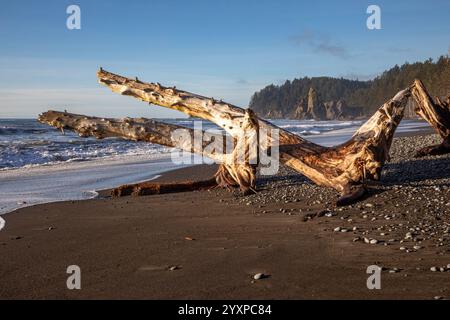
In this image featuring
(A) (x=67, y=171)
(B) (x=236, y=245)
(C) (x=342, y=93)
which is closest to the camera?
(B) (x=236, y=245)

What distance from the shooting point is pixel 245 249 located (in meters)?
4.12

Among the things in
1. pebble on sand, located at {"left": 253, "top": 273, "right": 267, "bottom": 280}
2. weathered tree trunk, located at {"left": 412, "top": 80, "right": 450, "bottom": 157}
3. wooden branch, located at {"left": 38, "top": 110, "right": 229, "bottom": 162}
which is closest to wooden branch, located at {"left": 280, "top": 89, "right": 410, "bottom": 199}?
wooden branch, located at {"left": 38, "top": 110, "right": 229, "bottom": 162}

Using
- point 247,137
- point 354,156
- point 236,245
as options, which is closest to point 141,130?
point 247,137

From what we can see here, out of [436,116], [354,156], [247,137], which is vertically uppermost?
[436,116]

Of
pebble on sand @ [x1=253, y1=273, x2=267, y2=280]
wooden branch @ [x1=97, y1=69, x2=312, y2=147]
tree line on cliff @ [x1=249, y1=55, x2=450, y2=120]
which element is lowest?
pebble on sand @ [x1=253, y1=273, x2=267, y2=280]

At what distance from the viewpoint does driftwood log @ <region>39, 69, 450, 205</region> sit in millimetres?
6227

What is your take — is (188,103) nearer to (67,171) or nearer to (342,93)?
Result: (67,171)

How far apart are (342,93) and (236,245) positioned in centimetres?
17809

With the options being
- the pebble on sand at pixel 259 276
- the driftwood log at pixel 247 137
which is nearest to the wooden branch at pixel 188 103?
the driftwood log at pixel 247 137

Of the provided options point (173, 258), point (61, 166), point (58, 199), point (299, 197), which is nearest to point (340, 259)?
point (173, 258)

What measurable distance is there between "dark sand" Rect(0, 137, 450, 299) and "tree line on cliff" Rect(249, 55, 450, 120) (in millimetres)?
49041

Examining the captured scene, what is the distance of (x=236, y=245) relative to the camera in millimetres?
4277

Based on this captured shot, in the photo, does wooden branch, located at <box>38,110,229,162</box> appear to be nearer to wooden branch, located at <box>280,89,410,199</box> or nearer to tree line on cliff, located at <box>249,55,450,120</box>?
wooden branch, located at <box>280,89,410,199</box>
